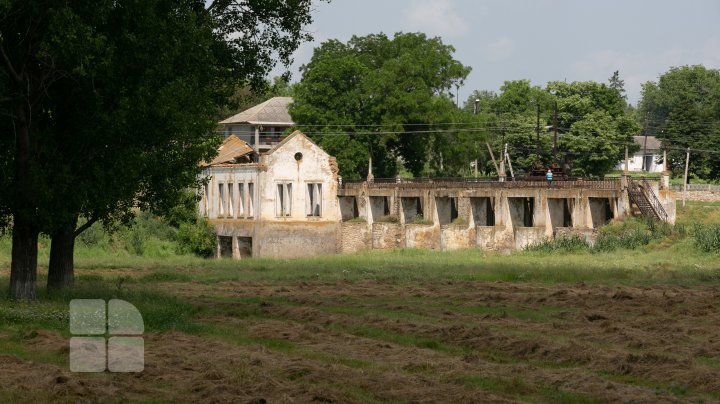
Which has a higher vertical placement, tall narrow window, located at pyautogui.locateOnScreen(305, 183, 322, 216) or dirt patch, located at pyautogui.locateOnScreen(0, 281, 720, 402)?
tall narrow window, located at pyautogui.locateOnScreen(305, 183, 322, 216)

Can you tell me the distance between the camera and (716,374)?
18547 mm

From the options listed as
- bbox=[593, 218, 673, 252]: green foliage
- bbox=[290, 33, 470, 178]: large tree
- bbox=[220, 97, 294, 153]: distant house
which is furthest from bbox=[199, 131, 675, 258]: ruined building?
bbox=[220, 97, 294, 153]: distant house

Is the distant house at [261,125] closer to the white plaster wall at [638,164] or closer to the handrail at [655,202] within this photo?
the handrail at [655,202]

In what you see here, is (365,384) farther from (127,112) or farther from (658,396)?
(127,112)

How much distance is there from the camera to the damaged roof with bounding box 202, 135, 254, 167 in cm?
7762

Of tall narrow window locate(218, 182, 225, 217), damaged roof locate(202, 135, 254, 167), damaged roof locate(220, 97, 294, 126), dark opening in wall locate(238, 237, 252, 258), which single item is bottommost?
dark opening in wall locate(238, 237, 252, 258)

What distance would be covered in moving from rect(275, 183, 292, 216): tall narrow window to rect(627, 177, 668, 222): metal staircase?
70.0ft

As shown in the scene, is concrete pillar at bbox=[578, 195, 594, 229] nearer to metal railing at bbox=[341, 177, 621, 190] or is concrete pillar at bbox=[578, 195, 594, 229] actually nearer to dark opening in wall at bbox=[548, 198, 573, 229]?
metal railing at bbox=[341, 177, 621, 190]

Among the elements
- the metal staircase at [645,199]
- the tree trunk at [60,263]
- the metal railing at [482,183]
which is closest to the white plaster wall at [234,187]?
the metal railing at [482,183]

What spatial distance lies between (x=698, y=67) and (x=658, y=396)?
493 feet

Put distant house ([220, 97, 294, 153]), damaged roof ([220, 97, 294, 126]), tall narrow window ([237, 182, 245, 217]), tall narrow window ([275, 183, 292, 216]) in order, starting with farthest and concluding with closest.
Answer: damaged roof ([220, 97, 294, 126]) → distant house ([220, 97, 294, 153]) → tall narrow window ([237, 182, 245, 217]) → tall narrow window ([275, 183, 292, 216])

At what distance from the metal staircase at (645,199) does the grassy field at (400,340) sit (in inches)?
814

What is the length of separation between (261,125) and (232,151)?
17.5 m

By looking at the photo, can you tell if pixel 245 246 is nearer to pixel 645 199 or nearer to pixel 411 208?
pixel 411 208
